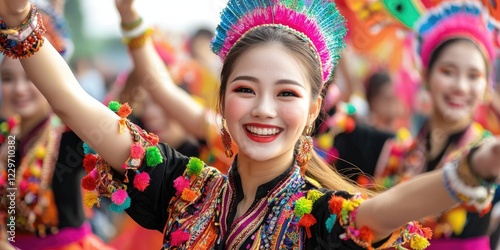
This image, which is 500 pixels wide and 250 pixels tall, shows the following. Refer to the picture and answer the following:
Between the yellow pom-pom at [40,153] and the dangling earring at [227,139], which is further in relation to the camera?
the yellow pom-pom at [40,153]

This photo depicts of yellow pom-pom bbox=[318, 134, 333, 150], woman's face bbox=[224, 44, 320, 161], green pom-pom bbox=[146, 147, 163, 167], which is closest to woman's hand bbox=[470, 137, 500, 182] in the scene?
woman's face bbox=[224, 44, 320, 161]

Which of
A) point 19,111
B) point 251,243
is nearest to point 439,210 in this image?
point 251,243

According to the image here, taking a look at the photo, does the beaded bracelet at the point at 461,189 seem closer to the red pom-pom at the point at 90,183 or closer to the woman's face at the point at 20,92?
the red pom-pom at the point at 90,183

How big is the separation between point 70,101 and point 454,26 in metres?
2.92

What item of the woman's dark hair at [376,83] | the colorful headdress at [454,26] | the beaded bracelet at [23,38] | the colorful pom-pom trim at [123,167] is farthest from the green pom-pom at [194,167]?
the woman's dark hair at [376,83]

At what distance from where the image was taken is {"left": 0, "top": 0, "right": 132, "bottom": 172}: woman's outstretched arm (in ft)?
8.62

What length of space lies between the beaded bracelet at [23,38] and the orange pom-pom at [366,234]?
1.15m

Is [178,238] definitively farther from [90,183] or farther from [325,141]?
[325,141]

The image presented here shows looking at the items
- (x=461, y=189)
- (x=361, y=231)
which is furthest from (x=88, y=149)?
(x=461, y=189)

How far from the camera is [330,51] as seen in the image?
9.48 ft

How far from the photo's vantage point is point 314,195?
8.59ft

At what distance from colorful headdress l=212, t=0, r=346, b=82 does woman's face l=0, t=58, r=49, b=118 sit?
2156mm

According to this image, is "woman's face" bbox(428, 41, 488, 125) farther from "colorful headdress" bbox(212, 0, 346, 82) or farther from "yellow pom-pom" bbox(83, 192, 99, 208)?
"yellow pom-pom" bbox(83, 192, 99, 208)

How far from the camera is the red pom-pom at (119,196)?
108 inches
